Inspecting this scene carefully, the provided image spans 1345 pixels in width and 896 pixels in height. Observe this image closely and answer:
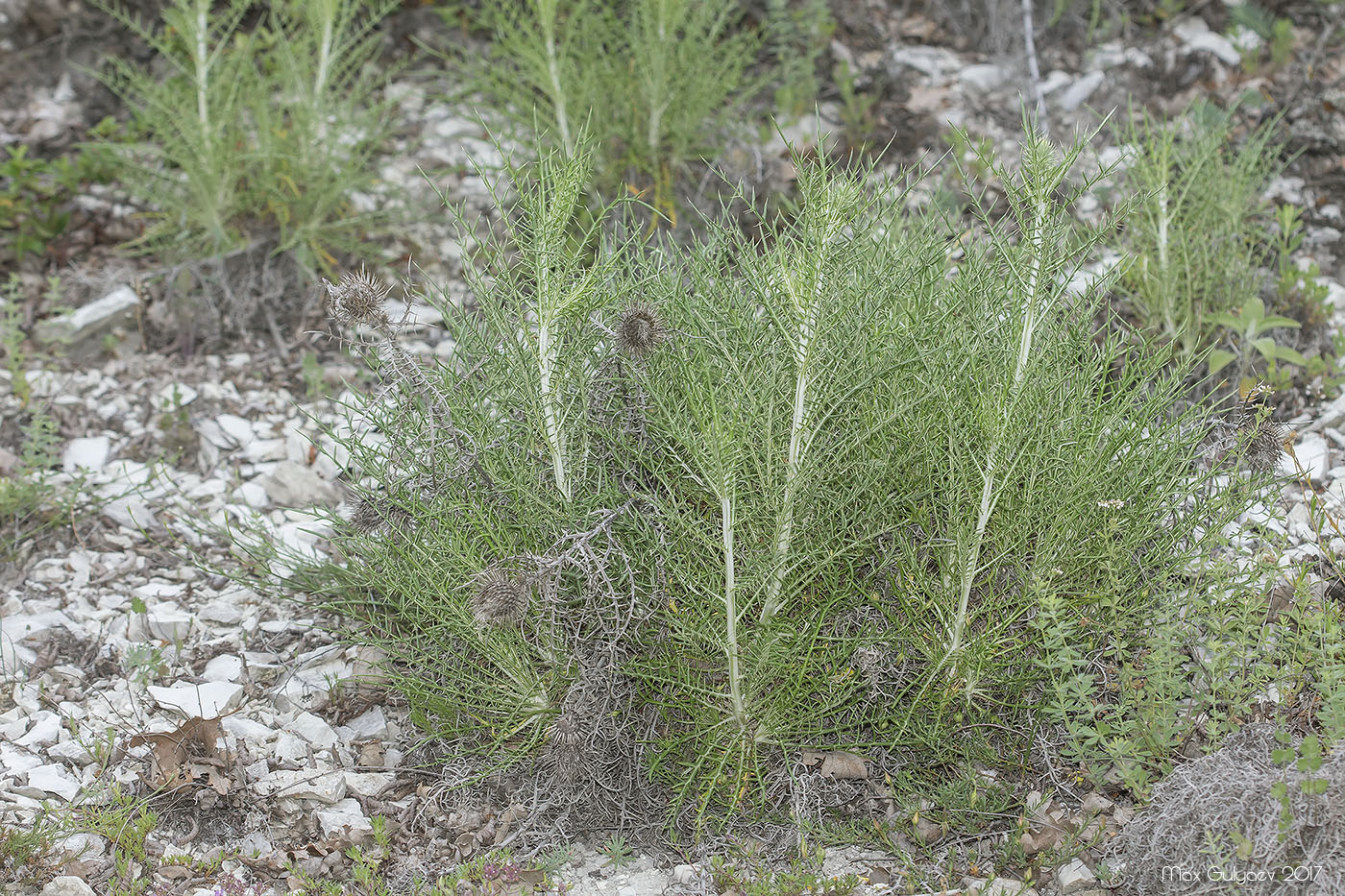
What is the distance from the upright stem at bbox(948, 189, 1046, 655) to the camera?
2.37 m

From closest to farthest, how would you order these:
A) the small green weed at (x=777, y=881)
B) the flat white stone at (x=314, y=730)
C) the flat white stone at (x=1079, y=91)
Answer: the small green weed at (x=777, y=881) → the flat white stone at (x=314, y=730) → the flat white stone at (x=1079, y=91)

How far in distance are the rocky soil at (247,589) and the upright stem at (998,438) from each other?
0.56 metres

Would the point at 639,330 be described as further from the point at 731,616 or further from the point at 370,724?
the point at 370,724

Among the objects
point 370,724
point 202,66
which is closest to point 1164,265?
point 370,724

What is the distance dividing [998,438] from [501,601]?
105cm

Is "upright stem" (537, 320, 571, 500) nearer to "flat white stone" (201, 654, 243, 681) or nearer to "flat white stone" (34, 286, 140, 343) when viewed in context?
"flat white stone" (201, 654, 243, 681)

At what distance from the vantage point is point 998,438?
2350 millimetres

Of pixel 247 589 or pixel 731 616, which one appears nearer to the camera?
pixel 731 616

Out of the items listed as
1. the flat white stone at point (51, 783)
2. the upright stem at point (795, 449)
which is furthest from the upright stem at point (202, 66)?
the upright stem at point (795, 449)

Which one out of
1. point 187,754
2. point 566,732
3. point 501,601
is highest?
point 501,601

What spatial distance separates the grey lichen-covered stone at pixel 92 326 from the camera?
175 inches

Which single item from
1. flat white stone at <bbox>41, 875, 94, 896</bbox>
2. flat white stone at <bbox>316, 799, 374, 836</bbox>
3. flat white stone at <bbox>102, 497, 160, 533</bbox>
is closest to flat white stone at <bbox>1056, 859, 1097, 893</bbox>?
flat white stone at <bbox>316, 799, 374, 836</bbox>

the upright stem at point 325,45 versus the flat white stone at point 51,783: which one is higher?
the upright stem at point 325,45

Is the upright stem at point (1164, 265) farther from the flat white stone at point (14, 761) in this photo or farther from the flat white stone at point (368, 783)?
the flat white stone at point (14, 761)
